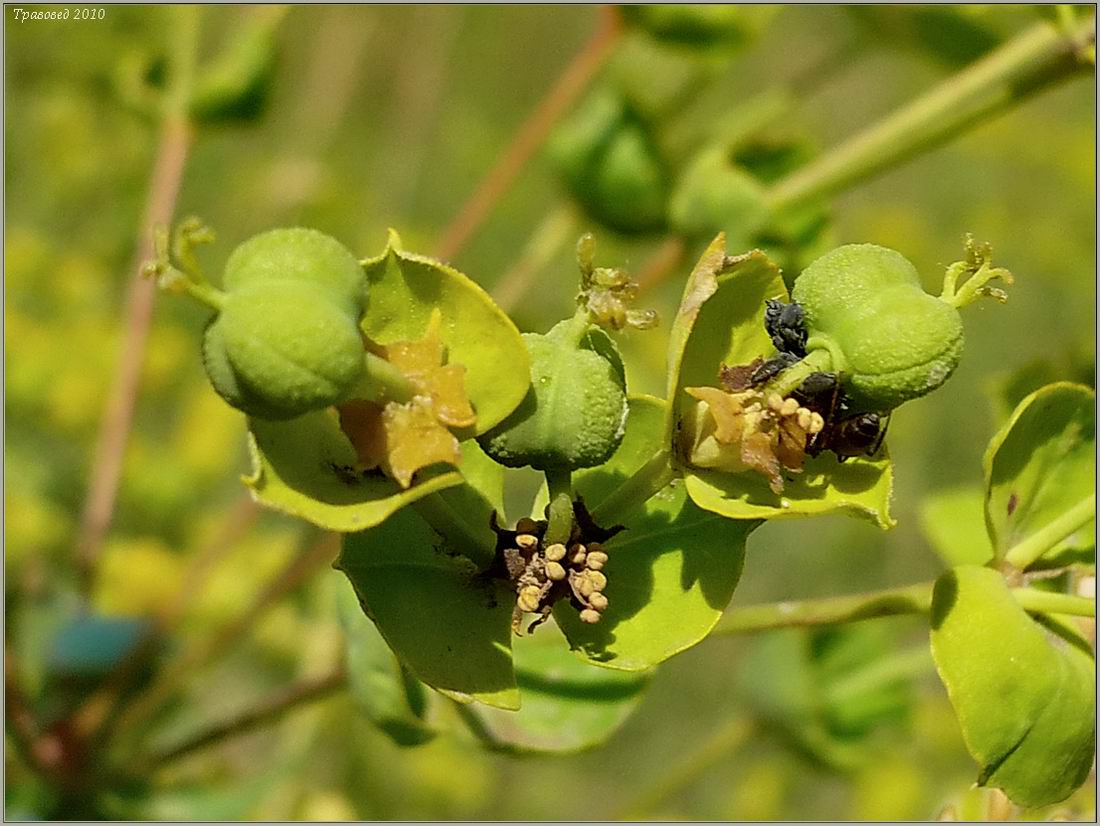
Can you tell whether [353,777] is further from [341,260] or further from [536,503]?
[341,260]

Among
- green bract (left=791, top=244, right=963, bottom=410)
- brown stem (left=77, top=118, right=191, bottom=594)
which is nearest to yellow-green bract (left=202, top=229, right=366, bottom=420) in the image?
green bract (left=791, top=244, right=963, bottom=410)

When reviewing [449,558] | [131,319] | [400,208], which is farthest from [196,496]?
[449,558]

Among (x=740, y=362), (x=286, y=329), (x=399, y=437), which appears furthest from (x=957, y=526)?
(x=286, y=329)

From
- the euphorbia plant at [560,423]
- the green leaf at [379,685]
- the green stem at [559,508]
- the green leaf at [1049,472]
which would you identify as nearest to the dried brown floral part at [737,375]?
the euphorbia plant at [560,423]

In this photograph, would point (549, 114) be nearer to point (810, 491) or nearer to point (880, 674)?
point (880, 674)

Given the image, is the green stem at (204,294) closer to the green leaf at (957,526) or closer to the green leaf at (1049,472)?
the green leaf at (1049,472)
